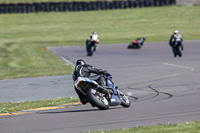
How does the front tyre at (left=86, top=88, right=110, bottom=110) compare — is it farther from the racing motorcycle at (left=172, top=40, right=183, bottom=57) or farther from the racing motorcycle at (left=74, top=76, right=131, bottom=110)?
the racing motorcycle at (left=172, top=40, right=183, bottom=57)

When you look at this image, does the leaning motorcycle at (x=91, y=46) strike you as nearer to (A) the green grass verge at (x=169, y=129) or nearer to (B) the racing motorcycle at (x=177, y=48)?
(B) the racing motorcycle at (x=177, y=48)

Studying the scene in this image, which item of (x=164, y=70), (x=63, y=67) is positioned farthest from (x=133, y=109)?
(x=63, y=67)

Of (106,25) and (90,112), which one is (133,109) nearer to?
(90,112)

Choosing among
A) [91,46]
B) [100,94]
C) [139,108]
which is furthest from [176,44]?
[100,94]

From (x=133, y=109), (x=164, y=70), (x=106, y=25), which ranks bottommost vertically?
(x=106, y=25)

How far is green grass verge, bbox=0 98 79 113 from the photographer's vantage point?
41.6 ft

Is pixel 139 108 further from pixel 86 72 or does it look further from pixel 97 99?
pixel 86 72

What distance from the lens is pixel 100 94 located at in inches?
457

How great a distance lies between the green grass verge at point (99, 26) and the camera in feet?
149

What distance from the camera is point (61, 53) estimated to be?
108 feet

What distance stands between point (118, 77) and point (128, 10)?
34.9m

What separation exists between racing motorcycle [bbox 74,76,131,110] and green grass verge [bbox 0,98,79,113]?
6.42 ft

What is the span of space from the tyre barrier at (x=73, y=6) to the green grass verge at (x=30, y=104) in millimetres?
36016

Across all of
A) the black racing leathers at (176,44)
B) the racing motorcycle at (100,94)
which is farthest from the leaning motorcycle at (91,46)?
the racing motorcycle at (100,94)
